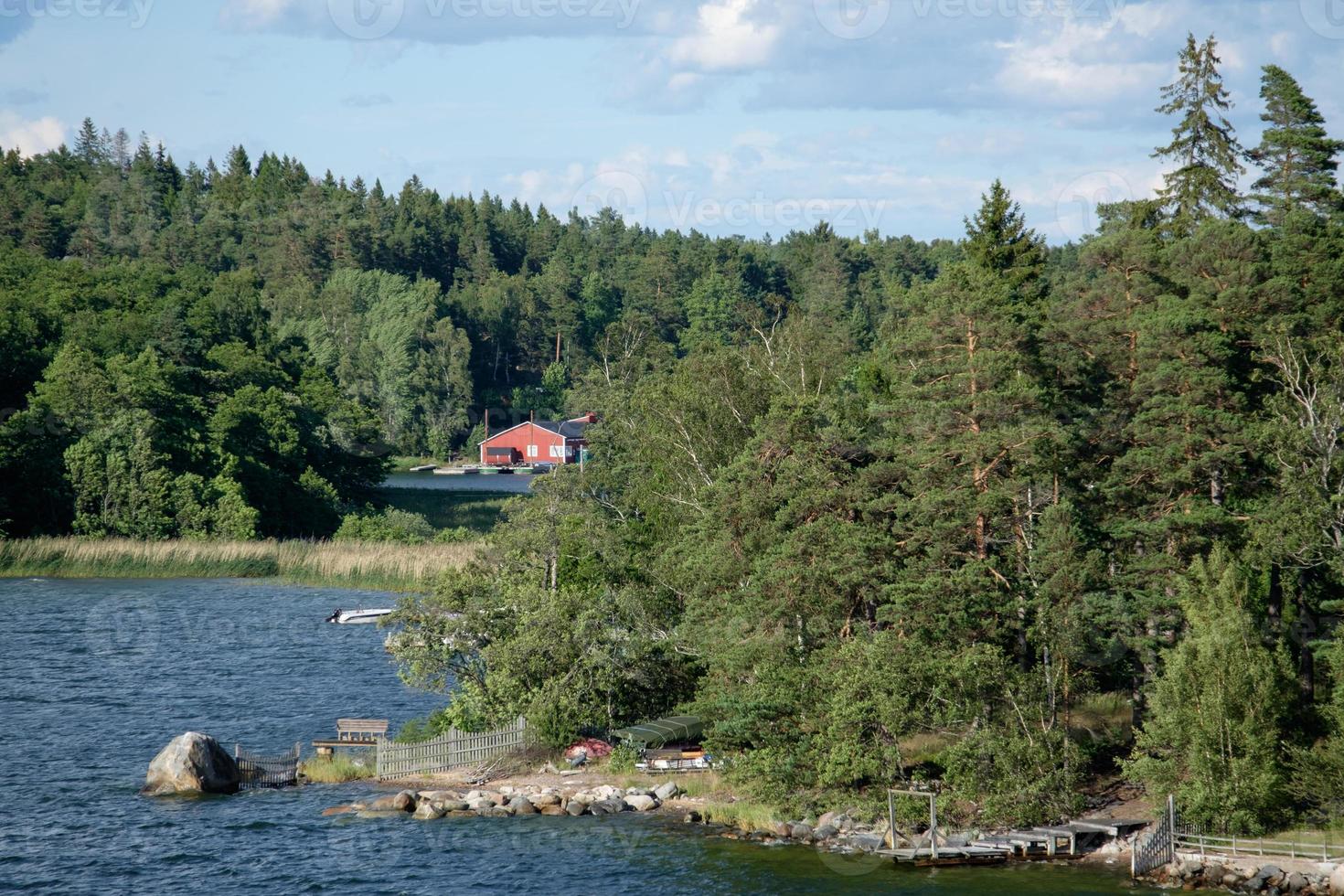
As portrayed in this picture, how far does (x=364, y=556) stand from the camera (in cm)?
8269

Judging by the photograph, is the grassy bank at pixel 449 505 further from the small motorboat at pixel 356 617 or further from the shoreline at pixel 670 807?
the shoreline at pixel 670 807

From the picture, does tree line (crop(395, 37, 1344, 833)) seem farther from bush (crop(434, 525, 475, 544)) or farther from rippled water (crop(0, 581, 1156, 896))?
bush (crop(434, 525, 475, 544))

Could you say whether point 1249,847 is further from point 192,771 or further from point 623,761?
point 192,771

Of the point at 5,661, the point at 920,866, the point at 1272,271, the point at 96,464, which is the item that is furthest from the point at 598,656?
the point at 96,464

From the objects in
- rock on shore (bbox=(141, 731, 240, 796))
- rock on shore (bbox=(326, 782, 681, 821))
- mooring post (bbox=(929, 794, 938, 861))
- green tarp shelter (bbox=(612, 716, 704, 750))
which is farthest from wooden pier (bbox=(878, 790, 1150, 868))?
rock on shore (bbox=(141, 731, 240, 796))

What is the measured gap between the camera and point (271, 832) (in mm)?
37562

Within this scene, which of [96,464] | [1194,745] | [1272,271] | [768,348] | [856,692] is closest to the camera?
[1194,745]

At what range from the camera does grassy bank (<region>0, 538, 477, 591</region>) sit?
82.1 m

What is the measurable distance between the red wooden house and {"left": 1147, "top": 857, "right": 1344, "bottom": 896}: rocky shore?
14413 cm

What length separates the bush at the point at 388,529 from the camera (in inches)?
3612

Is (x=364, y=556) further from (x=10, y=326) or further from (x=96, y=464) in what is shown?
(x=10, y=326)

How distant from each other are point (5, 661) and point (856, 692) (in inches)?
1619

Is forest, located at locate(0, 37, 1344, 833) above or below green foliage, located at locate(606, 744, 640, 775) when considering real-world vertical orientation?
above

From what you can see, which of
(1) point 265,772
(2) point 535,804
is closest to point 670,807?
(2) point 535,804
